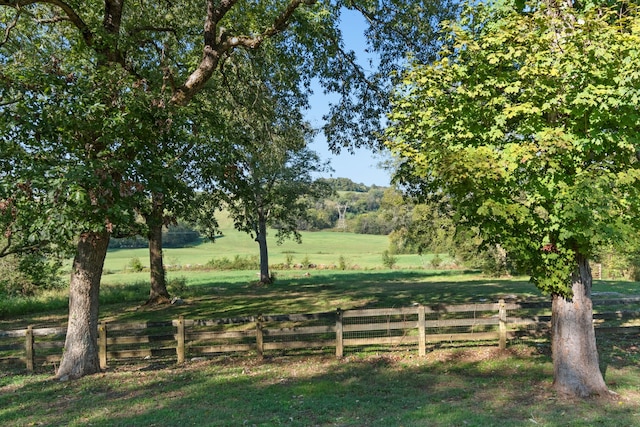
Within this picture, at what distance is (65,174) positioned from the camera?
7.54 metres

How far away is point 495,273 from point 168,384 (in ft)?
116

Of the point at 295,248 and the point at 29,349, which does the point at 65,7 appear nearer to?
the point at 29,349

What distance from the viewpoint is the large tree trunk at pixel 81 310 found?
388 inches

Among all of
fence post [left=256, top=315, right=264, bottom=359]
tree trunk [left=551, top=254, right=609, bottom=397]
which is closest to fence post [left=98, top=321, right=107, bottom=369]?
fence post [left=256, top=315, right=264, bottom=359]

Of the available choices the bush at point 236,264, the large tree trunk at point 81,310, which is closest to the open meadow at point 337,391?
the large tree trunk at point 81,310

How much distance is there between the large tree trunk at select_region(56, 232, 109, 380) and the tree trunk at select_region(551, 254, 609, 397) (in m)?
8.90

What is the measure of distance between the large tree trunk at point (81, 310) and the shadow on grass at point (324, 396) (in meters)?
0.44

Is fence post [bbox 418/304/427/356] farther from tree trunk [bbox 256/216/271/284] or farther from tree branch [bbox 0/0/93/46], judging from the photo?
tree trunk [bbox 256/216/271/284]

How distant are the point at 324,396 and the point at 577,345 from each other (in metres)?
4.39

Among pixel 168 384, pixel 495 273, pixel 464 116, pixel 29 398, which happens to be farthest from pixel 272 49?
pixel 495 273

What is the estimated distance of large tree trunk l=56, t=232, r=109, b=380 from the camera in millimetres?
9859

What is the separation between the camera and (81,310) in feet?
32.5

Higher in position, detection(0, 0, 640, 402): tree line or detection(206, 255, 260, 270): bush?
detection(0, 0, 640, 402): tree line

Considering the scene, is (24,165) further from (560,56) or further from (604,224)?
(604,224)
